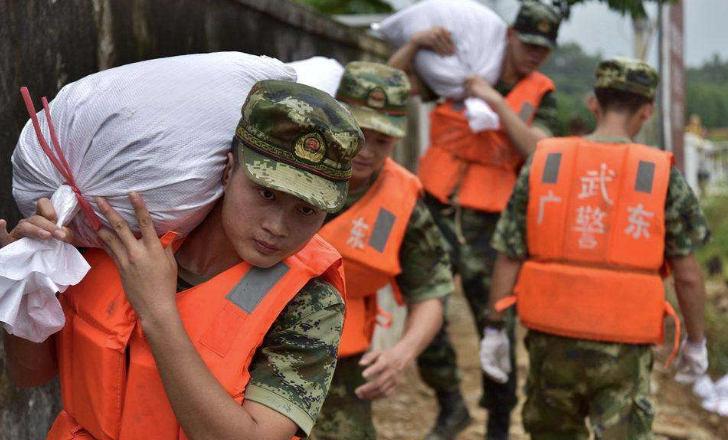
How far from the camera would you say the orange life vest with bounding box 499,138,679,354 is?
3.60 metres

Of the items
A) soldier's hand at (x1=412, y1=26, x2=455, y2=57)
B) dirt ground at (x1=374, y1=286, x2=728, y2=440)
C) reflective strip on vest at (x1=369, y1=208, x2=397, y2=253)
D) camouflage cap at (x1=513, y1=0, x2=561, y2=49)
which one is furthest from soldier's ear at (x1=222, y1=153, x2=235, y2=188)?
dirt ground at (x1=374, y1=286, x2=728, y2=440)

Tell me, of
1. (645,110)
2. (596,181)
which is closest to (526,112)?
(645,110)

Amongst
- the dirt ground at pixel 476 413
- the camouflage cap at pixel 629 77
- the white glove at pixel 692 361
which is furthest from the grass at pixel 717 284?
the camouflage cap at pixel 629 77

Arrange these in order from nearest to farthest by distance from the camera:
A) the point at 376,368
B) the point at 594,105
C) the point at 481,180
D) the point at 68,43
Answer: the point at 68,43
the point at 376,368
the point at 594,105
the point at 481,180

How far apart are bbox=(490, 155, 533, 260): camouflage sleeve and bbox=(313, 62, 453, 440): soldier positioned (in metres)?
0.52

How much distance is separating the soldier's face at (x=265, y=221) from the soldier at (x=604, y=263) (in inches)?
75.2

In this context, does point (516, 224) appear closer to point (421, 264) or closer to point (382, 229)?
point (421, 264)

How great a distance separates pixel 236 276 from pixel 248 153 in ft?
0.86

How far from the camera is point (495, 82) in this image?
5.13 m

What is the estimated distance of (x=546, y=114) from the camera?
16.9 feet

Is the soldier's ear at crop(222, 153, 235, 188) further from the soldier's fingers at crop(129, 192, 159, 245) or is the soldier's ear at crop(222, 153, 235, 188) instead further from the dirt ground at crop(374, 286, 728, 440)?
the dirt ground at crop(374, 286, 728, 440)

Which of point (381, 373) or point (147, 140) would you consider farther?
point (381, 373)

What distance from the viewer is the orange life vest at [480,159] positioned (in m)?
5.02

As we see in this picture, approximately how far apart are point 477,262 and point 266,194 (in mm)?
3293
